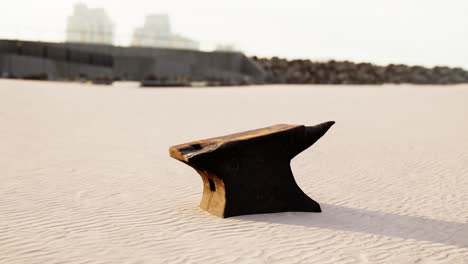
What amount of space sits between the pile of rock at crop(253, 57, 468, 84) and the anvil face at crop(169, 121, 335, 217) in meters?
39.3

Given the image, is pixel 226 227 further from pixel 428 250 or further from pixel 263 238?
pixel 428 250

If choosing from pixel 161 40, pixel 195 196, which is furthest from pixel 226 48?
pixel 195 196

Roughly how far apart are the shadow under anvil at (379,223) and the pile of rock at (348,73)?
3944cm

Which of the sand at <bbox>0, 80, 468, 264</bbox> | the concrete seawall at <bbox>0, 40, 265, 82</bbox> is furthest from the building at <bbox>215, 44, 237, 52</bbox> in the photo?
the sand at <bbox>0, 80, 468, 264</bbox>

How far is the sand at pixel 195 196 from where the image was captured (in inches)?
230

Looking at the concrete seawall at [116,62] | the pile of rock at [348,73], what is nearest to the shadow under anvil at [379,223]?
the concrete seawall at [116,62]

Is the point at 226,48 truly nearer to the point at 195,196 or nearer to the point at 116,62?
the point at 116,62

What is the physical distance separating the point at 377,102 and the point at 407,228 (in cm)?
2186

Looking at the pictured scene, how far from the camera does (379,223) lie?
281 inches

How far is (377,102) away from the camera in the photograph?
1104 inches

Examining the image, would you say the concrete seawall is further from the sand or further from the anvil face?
the anvil face

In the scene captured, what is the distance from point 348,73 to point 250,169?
154ft

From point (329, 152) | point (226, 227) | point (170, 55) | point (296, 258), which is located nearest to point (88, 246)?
point (226, 227)

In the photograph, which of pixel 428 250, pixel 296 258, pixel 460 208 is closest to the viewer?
pixel 296 258
